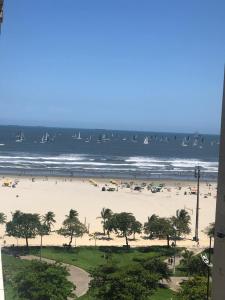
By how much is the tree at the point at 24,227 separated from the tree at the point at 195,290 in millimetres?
13161

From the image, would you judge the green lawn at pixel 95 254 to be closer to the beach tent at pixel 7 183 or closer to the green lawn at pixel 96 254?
the green lawn at pixel 96 254

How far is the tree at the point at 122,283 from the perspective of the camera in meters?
18.6

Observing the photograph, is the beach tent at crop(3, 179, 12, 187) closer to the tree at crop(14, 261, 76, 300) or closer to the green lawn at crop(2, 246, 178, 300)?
the green lawn at crop(2, 246, 178, 300)

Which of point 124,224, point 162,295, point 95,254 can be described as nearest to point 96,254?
point 95,254

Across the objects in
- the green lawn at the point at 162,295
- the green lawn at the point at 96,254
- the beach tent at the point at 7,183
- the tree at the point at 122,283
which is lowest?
the green lawn at the point at 96,254

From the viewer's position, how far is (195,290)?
59.1ft

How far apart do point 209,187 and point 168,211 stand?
19243mm

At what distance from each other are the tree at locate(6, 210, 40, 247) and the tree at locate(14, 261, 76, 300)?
33.1 ft

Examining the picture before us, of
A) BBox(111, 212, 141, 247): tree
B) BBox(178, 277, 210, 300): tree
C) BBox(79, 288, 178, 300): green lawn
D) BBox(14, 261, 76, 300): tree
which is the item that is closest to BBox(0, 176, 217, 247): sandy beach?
BBox(111, 212, 141, 247): tree

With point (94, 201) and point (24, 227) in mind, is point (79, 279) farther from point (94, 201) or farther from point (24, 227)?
point (94, 201)

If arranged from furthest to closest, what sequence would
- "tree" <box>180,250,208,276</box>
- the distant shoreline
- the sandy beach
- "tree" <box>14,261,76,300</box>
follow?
the distant shoreline, the sandy beach, "tree" <box>180,250,208,276</box>, "tree" <box>14,261,76,300</box>

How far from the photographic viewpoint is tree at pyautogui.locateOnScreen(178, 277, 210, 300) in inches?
701

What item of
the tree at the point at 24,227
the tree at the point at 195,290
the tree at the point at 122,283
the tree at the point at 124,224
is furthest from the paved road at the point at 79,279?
the tree at the point at 124,224

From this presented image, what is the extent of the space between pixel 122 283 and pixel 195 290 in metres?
2.66
